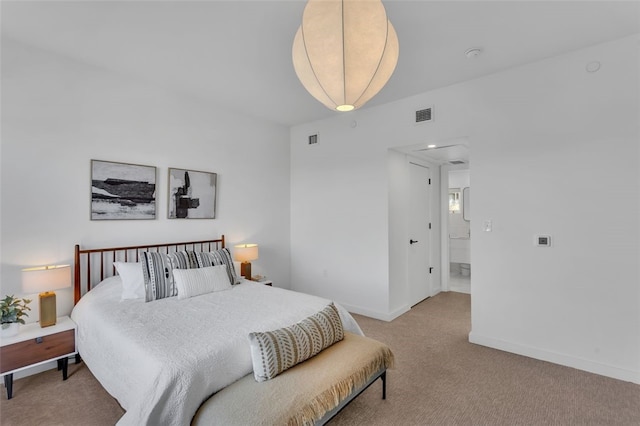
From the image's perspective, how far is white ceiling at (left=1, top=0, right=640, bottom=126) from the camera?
216 centimetres

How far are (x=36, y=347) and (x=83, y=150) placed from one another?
1.74 meters

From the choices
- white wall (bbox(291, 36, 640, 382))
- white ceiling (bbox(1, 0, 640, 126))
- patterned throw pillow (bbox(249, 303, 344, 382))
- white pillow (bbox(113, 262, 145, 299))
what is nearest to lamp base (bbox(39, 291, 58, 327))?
white pillow (bbox(113, 262, 145, 299))

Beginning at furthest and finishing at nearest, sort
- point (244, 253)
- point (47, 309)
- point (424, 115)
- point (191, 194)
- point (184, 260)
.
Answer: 1. point (244, 253)
2. point (191, 194)
3. point (424, 115)
4. point (184, 260)
5. point (47, 309)

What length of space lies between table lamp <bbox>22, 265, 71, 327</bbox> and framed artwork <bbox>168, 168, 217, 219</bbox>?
1217mm

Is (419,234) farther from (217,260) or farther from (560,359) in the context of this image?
(217,260)

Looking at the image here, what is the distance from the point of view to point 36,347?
7.80 ft

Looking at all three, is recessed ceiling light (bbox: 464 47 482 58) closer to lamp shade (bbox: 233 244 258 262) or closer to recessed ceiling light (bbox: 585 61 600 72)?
recessed ceiling light (bbox: 585 61 600 72)

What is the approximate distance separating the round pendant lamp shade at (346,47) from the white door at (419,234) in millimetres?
3212

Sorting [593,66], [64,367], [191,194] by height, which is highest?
[593,66]

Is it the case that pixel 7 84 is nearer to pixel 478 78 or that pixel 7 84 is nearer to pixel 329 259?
pixel 329 259

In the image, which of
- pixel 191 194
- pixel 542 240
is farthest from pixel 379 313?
pixel 191 194

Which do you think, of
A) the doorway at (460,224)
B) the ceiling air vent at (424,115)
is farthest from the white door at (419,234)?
the doorway at (460,224)

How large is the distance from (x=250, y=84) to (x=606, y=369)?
14.1 feet

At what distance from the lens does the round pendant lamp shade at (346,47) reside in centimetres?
136
